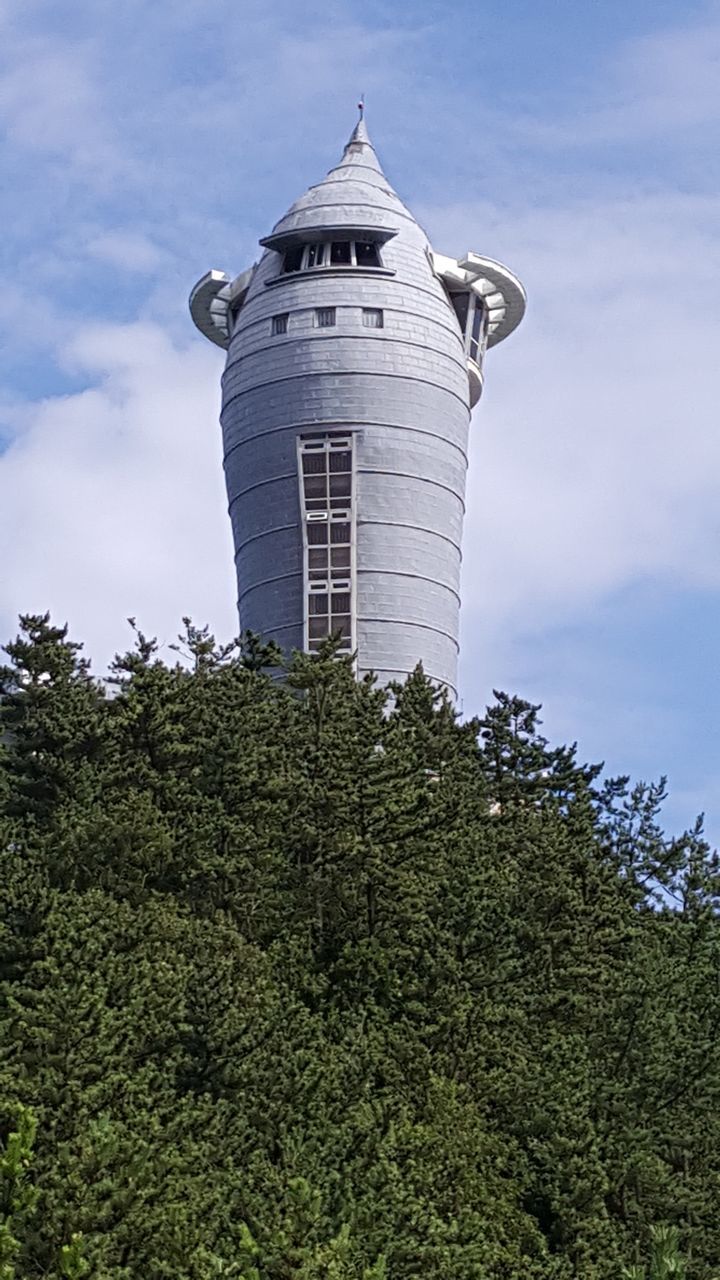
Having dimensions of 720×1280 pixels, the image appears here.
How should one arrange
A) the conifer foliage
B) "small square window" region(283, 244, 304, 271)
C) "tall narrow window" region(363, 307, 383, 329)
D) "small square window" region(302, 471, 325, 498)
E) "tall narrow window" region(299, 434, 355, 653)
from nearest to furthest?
the conifer foliage
"tall narrow window" region(299, 434, 355, 653)
"small square window" region(302, 471, 325, 498)
"tall narrow window" region(363, 307, 383, 329)
"small square window" region(283, 244, 304, 271)

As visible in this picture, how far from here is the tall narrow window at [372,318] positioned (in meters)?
56.8

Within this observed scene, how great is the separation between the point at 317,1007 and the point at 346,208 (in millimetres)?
34169

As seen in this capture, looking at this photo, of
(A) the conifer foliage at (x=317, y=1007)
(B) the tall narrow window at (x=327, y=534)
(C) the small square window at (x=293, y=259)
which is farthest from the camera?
(C) the small square window at (x=293, y=259)

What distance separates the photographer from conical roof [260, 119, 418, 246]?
191ft

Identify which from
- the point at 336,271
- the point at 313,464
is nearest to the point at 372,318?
the point at 336,271

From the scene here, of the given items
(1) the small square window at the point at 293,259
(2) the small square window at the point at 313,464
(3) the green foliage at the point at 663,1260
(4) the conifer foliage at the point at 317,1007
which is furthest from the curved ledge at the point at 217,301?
(3) the green foliage at the point at 663,1260

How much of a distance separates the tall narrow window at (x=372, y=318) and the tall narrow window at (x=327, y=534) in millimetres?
3969

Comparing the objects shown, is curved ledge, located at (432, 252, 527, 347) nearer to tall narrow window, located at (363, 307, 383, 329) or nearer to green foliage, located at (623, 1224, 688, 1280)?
tall narrow window, located at (363, 307, 383, 329)

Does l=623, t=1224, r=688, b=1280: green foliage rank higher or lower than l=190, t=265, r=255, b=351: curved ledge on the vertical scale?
lower

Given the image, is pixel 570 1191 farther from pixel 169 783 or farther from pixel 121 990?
pixel 169 783

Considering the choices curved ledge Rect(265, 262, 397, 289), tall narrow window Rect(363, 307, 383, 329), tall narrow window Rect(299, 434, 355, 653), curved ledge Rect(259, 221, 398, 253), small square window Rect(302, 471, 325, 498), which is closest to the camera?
tall narrow window Rect(299, 434, 355, 653)

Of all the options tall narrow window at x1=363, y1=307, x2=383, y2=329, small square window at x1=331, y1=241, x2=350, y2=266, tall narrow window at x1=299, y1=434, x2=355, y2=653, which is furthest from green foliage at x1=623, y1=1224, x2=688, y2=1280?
small square window at x1=331, y1=241, x2=350, y2=266

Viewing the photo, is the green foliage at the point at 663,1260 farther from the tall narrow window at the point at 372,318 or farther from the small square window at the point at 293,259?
the small square window at the point at 293,259

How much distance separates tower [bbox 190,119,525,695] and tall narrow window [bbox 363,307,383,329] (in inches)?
1.7
